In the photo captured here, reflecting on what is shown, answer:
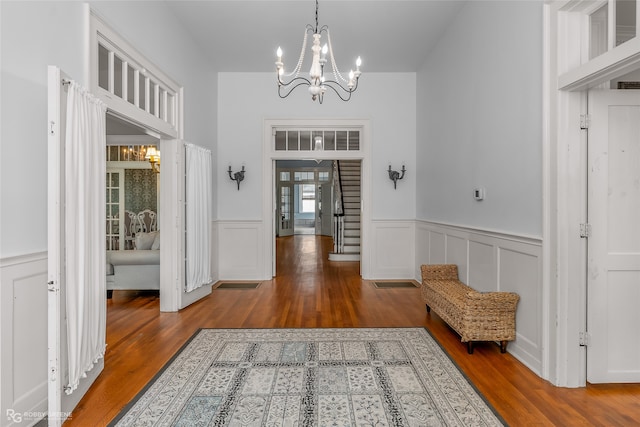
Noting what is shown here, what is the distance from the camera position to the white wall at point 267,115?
581cm

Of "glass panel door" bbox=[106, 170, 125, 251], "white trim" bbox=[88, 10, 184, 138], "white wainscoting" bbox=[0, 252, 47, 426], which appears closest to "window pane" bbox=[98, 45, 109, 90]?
"white trim" bbox=[88, 10, 184, 138]

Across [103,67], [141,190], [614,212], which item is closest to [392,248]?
[614,212]

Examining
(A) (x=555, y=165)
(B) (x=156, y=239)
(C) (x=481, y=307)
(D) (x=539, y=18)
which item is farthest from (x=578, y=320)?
(B) (x=156, y=239)

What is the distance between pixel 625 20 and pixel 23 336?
397 cm

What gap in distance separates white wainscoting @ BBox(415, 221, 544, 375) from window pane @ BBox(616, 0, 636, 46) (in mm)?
1375

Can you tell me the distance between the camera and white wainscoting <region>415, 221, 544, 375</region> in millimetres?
2604

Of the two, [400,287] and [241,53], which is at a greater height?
[241,53]

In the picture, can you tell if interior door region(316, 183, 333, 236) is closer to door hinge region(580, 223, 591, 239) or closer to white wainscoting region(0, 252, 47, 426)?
door hinge region(580, 223, 591, 239)

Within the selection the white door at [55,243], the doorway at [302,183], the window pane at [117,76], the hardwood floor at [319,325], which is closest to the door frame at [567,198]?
the hardwood floor at [319,325]

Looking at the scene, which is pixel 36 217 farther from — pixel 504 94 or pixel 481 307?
pixel 504 94

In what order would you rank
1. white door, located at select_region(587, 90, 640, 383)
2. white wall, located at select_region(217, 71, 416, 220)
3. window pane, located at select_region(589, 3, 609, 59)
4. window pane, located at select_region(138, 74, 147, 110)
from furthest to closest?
1. white wall, located at select_region(217, 71, 416, 220)
2. window pane, located at select_region(138, 74, 147, 110)
3. white door, located at select_region(587, 90, 640, 383)
4. window pane, located at select_region(589, 3, 609, 59)

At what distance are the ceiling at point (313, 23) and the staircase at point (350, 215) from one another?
3741 millimetres

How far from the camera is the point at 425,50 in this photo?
16.6 ft

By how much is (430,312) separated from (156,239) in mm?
3906
